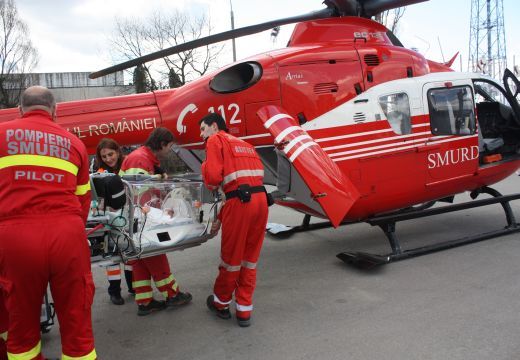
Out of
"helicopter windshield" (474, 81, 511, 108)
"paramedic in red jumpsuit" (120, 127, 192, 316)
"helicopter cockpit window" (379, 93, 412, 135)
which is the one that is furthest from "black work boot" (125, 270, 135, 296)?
"helicopter windshield" (474, 81, 511, 108)

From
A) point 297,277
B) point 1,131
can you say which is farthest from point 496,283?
point 1,131

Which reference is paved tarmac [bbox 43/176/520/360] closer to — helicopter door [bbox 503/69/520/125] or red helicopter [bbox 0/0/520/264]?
red helicopter [bbox 0/0/520/264]

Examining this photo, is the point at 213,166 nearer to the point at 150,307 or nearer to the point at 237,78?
the point at 150,307

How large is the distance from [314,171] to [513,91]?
407cm

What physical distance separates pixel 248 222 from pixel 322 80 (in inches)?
87.0

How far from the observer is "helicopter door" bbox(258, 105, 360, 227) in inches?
168

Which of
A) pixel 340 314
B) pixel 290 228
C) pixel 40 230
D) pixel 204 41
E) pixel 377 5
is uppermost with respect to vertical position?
pixel 377 5

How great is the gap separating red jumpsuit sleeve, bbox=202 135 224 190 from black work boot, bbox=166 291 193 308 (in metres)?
1.22

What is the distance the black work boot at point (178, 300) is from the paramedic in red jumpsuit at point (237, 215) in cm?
47

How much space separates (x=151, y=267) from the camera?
3936mm

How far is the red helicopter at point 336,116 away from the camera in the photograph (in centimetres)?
461

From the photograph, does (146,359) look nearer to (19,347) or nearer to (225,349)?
(225,349)

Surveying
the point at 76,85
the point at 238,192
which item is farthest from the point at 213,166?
the point at 76,85

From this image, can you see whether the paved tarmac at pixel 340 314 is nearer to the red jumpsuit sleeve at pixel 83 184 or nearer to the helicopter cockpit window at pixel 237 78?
the red jumpsuit sleeve at pixel 83 184
